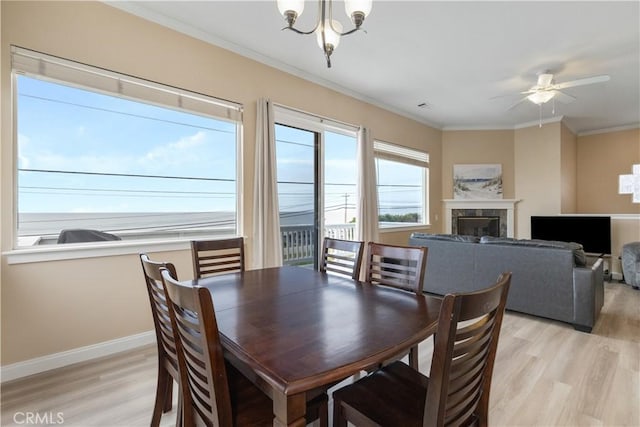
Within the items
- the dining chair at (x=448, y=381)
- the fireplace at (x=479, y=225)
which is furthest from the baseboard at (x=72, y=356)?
the fireplace at (x=479, y=225)

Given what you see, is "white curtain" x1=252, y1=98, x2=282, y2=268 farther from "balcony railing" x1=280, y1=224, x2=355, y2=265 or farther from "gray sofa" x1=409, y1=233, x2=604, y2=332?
"gray sofa" x1=409, y1=233, x2=604, y2=332

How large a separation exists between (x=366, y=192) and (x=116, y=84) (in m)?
3.13

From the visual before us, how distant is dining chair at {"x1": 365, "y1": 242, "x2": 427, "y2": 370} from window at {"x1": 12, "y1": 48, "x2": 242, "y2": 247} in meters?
1.79

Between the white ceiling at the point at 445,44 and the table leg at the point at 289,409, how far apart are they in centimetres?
279

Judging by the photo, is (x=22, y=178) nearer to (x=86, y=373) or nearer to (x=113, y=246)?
(x=113, y=246)

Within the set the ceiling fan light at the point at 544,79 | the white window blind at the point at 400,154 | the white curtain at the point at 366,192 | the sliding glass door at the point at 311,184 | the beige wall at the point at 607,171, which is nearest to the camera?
the ceiling fan light at the point at 544,79

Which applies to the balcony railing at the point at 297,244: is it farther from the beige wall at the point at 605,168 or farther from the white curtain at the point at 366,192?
the beige wall at the point at 605,168

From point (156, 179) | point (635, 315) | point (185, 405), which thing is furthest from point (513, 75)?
point (185, 405)

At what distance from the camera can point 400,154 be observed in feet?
17.9

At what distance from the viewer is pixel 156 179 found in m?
2.89

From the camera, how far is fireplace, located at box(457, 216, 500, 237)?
20.3 feet

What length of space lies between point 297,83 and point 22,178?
2.76 meters

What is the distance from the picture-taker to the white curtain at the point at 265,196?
329 cm

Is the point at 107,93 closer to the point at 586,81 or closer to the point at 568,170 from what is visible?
the point at 586,81
